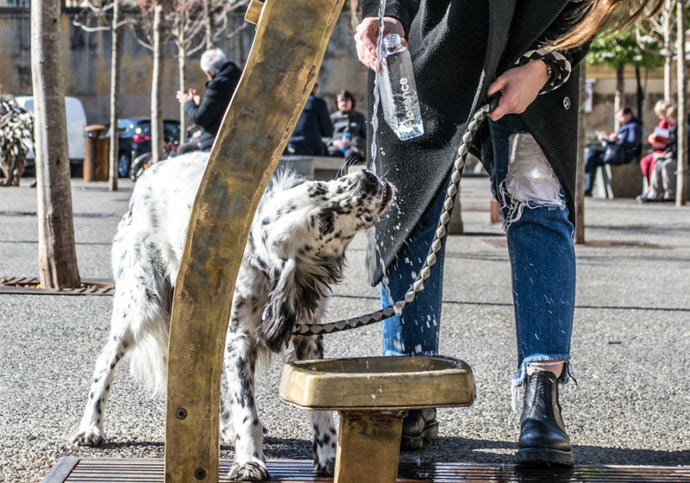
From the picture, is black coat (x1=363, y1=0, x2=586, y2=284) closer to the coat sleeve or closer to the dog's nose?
the coat sleeve

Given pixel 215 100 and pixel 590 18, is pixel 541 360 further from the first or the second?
pixel 215 100

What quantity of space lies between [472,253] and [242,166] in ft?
24.9

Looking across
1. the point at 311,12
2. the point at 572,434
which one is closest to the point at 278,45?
the point at 311,12

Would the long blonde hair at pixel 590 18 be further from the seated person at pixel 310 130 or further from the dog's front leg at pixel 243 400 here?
the seated person at pixel 310 130

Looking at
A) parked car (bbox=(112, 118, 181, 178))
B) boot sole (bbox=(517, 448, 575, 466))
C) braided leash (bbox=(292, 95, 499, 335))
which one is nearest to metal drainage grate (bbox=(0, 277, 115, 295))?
braided leash (bbox=(292, 95, 499, 335))

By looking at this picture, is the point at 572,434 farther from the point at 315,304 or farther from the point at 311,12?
the point at 311,12

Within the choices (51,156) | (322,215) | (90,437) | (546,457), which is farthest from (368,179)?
(51,156)

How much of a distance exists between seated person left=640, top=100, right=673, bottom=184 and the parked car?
12787 mm

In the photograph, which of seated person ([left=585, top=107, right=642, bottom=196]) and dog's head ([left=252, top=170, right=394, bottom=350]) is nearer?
dog's head ([left=252, top=170, right=394, bottom=350])

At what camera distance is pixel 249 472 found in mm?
2875

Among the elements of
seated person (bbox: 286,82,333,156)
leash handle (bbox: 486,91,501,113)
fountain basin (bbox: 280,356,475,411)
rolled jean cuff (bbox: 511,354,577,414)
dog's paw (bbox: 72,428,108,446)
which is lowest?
dog's paw (bbox: 72,428,108,446)

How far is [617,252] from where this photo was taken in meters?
9.84

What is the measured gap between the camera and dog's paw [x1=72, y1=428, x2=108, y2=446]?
3.31 m

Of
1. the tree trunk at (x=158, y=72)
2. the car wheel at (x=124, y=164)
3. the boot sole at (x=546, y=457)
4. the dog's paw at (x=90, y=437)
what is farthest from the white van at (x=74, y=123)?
the boot sole at (x=546, y=457)
